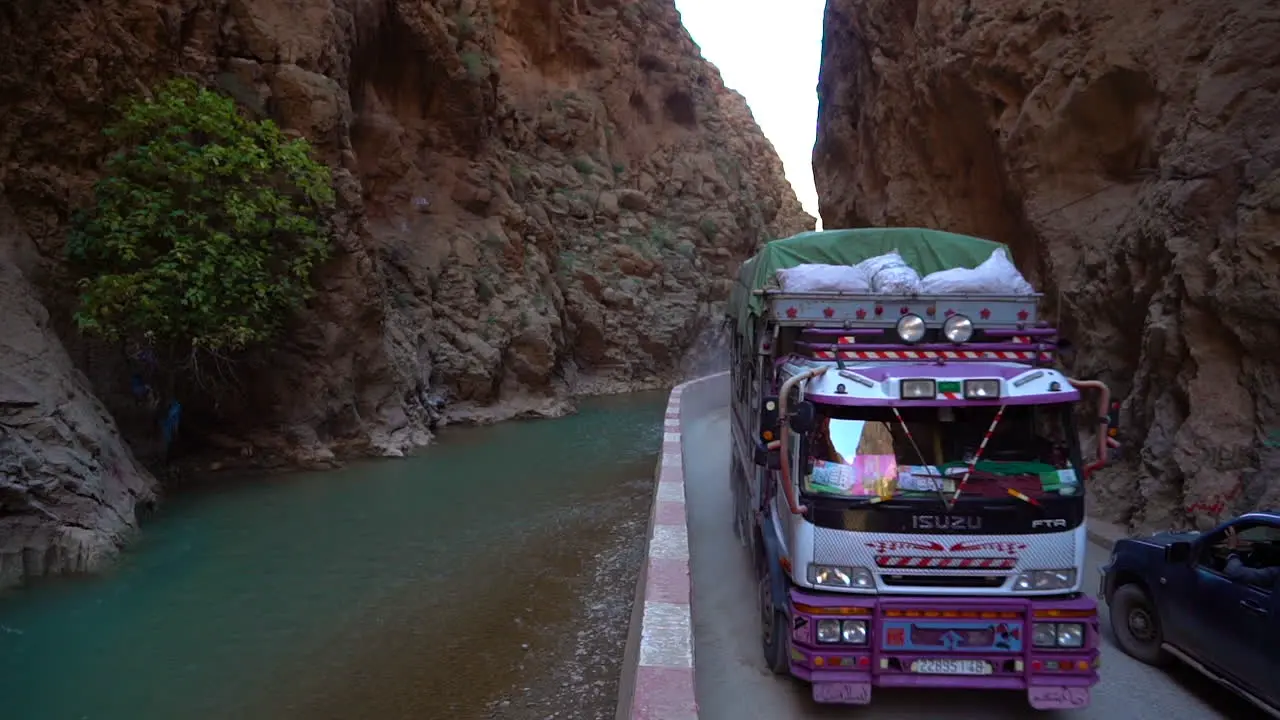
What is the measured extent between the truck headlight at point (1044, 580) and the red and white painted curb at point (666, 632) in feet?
6.90

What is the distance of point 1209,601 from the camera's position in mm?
5137

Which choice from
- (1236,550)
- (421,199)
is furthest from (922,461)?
(421,199)

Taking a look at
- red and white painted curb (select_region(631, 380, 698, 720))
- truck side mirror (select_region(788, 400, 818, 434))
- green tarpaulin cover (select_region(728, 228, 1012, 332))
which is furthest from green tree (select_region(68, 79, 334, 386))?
truck side mirror (select_region(788, 400, 818, 434))

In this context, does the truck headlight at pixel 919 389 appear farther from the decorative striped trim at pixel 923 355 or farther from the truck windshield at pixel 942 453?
the decorative striped trim at pixel 923 355

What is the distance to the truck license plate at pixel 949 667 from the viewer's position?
187 inches

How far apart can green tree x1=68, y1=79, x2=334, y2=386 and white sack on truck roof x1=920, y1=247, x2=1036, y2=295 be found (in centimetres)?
1133

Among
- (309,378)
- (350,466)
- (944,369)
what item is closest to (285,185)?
(309,378)

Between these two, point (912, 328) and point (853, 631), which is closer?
point (853, 631)

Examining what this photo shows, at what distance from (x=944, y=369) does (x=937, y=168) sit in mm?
16334

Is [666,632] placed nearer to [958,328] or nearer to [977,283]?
[958,328]

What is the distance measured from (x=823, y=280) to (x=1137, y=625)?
3624 millimetres

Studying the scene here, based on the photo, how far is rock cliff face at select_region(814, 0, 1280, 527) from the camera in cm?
826

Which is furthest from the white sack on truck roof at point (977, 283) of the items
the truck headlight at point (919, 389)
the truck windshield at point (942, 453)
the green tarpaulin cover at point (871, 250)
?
the truck headlight at point (919, 389)

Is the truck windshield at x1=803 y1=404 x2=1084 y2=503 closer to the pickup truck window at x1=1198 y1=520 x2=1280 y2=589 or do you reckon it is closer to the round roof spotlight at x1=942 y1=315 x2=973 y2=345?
the round roof spotlight at x1=942 y1=315 x2=973 y2=345
